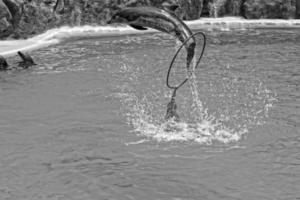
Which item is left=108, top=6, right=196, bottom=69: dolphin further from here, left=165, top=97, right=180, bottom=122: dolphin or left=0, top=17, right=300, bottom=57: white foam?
left=0, top=17, right=300, bottom=57: white foam

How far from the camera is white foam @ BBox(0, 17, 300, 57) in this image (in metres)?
21.3

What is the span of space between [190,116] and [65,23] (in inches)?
666

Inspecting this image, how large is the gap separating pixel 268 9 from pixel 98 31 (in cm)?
1162

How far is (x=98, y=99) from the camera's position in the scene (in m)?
12.7

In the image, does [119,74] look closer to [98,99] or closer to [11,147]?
[98,99]

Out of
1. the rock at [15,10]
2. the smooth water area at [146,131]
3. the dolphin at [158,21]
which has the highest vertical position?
the rock at [15,10]

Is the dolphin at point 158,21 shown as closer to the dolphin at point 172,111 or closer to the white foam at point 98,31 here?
the dolphin at point 172,111

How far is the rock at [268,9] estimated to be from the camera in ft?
101

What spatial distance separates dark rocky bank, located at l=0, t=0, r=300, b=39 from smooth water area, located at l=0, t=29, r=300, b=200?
6.39m

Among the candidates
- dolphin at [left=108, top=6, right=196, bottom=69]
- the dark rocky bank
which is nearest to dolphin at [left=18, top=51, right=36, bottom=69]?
the dark rocky bank

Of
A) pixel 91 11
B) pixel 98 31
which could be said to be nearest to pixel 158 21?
pixel 98 31

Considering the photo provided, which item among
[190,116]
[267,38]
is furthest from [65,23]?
[190,116]

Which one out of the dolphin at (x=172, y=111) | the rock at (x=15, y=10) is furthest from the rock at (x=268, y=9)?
the dolphin at (x=172, y=111)

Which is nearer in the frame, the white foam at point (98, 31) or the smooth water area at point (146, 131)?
the smooth water area at point (146, 131)
